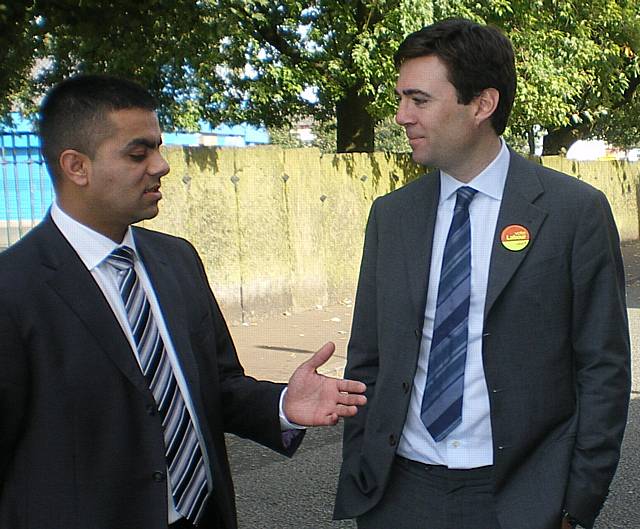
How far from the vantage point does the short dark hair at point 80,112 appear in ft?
7.77

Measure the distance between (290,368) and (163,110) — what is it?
596cm

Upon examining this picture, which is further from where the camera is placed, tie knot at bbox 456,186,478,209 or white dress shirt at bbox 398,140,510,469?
tie knot at bbox 456,186,478,209

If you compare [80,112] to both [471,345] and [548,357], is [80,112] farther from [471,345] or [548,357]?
[548,357]

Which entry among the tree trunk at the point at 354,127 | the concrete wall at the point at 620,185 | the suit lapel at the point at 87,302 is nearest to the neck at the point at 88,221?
the suit lapel at the point at 87,302

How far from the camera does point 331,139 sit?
4853 cm

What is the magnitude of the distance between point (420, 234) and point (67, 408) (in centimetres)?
113

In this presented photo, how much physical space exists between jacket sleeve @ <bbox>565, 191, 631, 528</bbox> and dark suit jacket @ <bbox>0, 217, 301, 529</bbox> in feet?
3.68

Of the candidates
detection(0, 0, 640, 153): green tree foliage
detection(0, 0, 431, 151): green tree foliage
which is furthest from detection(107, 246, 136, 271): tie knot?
detection(0, 0, 431, 151): green tree foliage

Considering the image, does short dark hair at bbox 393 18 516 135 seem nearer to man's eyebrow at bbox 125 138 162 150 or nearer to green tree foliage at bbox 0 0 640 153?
man's eyebrow at bbox 125 138 162 150

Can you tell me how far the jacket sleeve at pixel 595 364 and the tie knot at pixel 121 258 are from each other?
46.8 inches

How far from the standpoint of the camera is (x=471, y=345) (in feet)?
8.47

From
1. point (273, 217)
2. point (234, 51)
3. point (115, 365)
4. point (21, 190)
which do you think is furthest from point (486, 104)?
point (234, 51)

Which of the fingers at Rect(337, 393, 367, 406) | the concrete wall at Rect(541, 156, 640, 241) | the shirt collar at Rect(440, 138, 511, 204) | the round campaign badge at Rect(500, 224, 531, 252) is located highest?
the shirt collar at Rect(440, 138, 511, 204)

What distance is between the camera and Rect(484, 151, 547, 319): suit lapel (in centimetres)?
254
